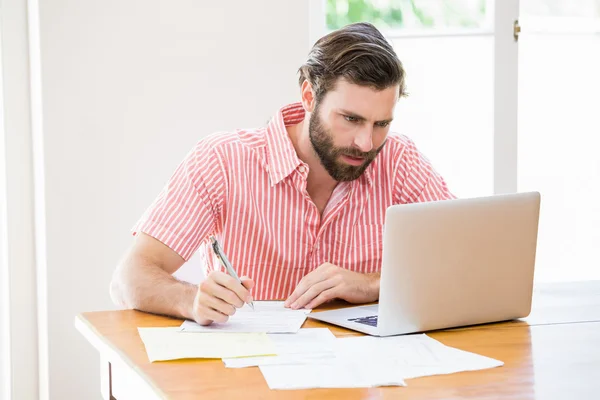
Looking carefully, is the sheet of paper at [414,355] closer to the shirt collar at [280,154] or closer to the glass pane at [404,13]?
the shirt collar at [280,154]

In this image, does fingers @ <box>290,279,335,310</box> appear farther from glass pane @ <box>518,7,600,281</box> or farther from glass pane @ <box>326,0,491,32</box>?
glass pane @ <box>518,7,600,281</box>

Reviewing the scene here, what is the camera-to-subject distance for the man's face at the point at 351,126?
2025 mm

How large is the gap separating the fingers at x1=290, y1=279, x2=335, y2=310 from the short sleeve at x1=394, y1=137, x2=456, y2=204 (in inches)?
22.9

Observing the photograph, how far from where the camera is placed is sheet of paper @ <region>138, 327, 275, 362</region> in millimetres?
1355

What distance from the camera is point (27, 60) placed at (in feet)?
9.20

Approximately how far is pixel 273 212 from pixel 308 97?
323 millimetres

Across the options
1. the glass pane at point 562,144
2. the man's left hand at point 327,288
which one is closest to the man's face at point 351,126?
the man's left hand at point 327,288

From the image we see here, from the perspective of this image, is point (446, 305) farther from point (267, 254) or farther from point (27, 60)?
point (27, 60)

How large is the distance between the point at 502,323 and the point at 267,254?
2.29 ft

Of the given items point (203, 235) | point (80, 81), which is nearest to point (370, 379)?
point (203, 235)

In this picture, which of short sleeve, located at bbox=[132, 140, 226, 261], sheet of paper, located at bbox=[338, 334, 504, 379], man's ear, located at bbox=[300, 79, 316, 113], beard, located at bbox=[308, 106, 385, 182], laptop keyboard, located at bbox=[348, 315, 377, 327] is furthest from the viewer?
man's ear, located at bbox=[300, 79, 316, 113]

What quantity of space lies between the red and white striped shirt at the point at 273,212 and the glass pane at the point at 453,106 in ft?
3.76

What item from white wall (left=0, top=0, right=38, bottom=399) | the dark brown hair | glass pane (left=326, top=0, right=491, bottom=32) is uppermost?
glass pane (left=326, top=0, right=491, bottom=32)

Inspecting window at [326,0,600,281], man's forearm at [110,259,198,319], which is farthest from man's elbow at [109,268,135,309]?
window at [326,0,600,281]
